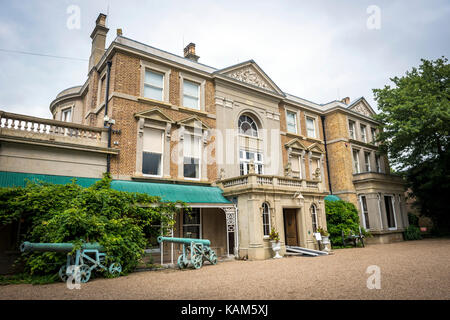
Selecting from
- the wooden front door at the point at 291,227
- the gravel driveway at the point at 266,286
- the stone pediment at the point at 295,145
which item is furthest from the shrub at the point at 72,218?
the stone pediment at the point at 295,145

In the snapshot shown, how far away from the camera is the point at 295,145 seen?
21781mm

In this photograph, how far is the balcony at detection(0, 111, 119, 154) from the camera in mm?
11633

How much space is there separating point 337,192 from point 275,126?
781 cm

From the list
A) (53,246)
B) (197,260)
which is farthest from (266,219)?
(53,246)

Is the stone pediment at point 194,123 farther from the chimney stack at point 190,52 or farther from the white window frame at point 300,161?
the white window frame at point 300,161

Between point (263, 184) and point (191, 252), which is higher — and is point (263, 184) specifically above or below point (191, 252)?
above

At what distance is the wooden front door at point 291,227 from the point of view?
17.1 meters

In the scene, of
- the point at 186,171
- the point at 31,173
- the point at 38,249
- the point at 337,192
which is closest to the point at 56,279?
the point at 38,249

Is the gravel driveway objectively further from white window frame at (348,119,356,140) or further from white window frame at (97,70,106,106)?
white window frame at (348,119,356,140)

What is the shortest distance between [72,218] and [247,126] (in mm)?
12985

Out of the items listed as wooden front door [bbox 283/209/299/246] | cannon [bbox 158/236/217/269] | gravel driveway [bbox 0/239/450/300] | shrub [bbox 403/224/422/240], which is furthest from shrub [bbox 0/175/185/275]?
shrub [bbox 403/224/422/240]

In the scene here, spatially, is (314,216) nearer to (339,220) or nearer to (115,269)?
(339,220)

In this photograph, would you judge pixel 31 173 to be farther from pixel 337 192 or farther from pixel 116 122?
pixel 337 192
